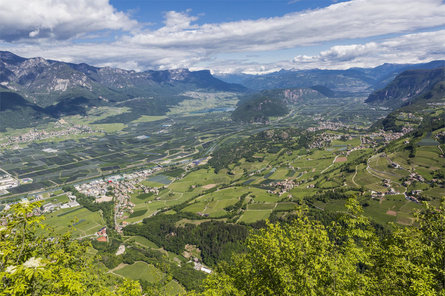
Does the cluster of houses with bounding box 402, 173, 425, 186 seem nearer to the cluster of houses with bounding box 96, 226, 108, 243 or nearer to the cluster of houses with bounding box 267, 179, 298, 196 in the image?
the cluster of houses with bounding box 267, 179, 298, 196

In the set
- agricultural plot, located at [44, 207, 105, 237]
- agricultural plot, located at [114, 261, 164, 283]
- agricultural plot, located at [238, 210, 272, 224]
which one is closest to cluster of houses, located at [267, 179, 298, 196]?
agricultural plot, located at [238, 210, 272, 224]

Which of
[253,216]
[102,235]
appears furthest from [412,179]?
[102,235]

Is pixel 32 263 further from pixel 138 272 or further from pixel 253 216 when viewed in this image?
pixel 253 216

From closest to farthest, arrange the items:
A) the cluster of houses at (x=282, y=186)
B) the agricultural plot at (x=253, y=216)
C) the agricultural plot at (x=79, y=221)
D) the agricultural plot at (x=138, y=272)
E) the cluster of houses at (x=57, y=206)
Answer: the agricultural plot at (x=138, y=272)
the agricultural plot at (x=79, y=221)
the agricultural plot at (x=253, y=216)
the cluster of houses at (x=57, y=206)
the cluster of houses at (x=282, y=186)

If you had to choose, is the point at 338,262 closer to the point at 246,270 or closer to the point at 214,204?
the point at 246,270

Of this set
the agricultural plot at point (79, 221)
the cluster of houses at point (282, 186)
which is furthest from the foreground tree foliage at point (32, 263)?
the cluster of houses at point (282, 186)

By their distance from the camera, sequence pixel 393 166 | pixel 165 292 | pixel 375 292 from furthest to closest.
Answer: pixel 393 166 < pixel 165 292 < pixel 375 292

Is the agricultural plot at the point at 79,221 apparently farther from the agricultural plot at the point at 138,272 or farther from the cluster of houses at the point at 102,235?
the agricultural plot at the point at 138,272

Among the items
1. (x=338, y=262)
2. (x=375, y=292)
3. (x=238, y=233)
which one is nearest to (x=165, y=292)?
(x=338, y=262)
